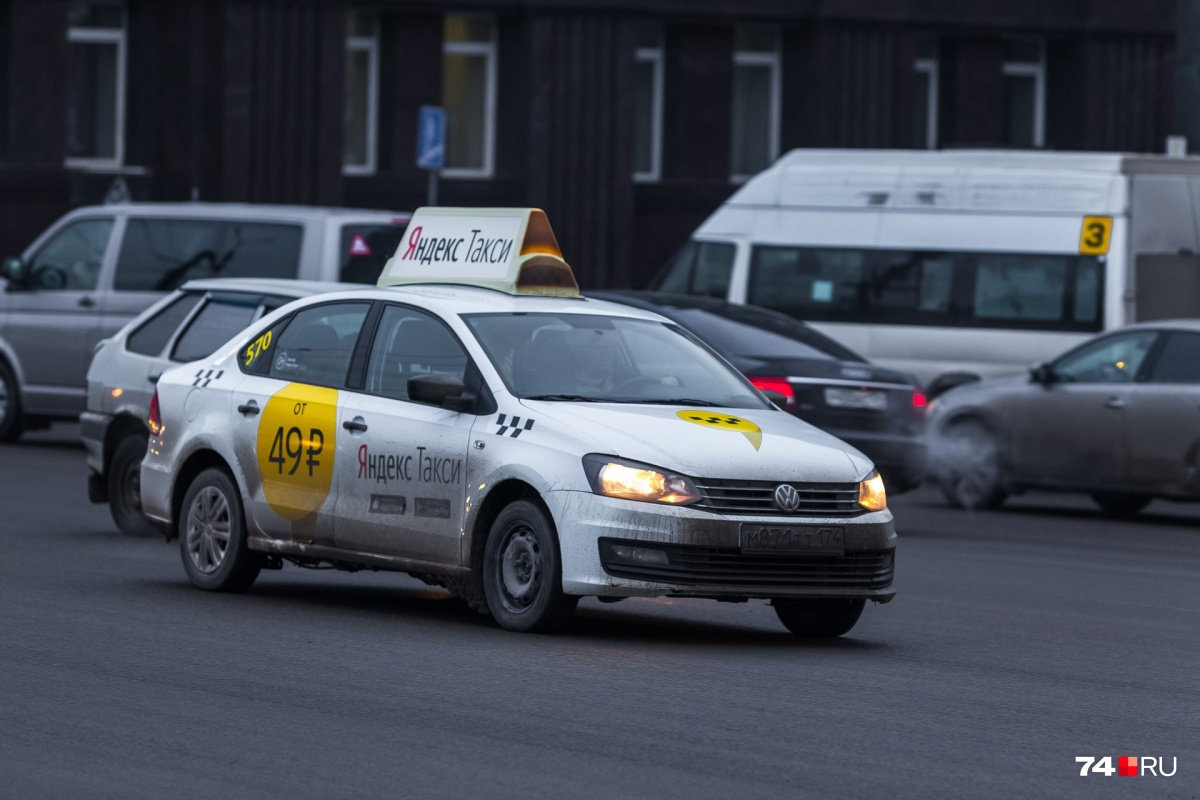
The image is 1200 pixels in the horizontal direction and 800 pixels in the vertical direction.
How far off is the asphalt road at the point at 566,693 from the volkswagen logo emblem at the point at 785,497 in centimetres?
62

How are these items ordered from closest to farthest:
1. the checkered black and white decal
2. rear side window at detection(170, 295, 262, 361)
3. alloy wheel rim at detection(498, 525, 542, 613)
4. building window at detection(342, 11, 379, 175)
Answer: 1. alloy wheel rim at detection(498, 525, 542, 613)
2. the checkered black and white decal
3. rear side window at detection(170, 295, 262, 361)
4. building window at detection(342, 11, 379, 175)

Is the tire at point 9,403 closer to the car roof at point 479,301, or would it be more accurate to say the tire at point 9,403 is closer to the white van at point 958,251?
the white van at point 958,251

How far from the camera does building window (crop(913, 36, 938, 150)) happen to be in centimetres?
3491

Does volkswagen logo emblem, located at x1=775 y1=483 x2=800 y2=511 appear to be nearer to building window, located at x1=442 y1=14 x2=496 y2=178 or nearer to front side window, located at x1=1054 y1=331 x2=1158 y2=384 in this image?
front side window, located at x1=1054 y1=331 x2=1158 y2=384

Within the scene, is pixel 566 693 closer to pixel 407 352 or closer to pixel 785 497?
pixel 785 497

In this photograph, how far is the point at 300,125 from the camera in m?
30.6

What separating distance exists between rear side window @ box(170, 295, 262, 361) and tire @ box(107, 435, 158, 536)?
24.0 inches

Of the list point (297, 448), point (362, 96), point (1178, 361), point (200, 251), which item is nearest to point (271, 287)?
point (297, 448)

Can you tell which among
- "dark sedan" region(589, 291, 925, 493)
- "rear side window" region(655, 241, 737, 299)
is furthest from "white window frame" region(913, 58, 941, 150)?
"dark sedan" region(589, 291, 925, 493)

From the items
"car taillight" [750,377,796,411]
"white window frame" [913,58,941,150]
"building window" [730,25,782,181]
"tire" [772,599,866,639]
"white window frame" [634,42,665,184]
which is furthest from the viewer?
"white window frame" [913,58,941,150]

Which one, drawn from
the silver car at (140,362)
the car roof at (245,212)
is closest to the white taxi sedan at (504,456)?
the silver car at (140,362)

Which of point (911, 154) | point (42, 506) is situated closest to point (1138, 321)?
point (911, 154)

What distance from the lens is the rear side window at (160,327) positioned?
14.1m

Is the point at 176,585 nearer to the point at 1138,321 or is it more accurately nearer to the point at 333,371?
the point at 333,371
